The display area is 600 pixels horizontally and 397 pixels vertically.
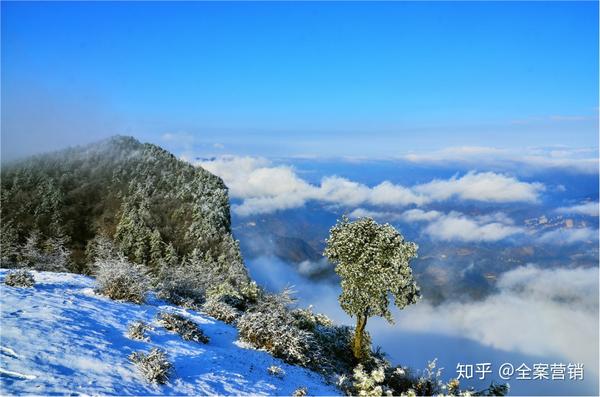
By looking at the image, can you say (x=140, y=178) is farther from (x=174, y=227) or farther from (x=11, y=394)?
(x=11, y=394)

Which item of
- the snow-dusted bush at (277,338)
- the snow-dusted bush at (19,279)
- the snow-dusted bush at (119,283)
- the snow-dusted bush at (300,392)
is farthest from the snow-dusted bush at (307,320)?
the snow-dusted bush at (19,279)

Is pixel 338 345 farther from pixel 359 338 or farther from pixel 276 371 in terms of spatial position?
pixel 276 371

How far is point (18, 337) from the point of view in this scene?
13391mm

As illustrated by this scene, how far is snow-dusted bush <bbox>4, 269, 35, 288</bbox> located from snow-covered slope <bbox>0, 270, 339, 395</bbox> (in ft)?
1.48

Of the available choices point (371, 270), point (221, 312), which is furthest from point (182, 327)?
point (371, 270)

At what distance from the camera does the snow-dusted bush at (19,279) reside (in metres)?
18.1

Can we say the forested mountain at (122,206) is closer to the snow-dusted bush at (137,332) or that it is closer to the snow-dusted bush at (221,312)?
the snow-dusted bush at (221,312)

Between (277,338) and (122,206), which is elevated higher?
(122,206)

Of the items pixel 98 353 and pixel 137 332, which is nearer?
pixel 98 353

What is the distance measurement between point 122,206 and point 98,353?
94.5m

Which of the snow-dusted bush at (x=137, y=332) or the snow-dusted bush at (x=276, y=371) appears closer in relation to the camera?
the snow-dusted bush at (x=137, y=332)

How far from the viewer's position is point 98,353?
13828 millimetres

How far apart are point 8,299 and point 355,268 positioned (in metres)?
17.5

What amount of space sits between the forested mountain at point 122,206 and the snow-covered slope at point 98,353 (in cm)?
6642
